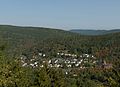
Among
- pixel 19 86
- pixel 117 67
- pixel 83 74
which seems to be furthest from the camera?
pixel 83 74

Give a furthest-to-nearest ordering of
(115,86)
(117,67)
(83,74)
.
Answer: (83,74)
(117,67)
(115,86)

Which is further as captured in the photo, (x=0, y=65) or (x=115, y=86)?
(x=0, y=65)

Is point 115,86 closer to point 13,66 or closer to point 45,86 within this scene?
point 45,86

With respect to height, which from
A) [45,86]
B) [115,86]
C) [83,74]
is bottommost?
[83,74]

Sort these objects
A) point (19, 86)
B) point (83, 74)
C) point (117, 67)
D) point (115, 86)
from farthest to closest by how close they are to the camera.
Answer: point (83, 74), point (19, 86), point (117, 67), point (115, 86)

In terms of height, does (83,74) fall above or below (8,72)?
below

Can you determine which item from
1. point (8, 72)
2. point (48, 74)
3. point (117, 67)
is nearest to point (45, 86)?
point (48, 74)

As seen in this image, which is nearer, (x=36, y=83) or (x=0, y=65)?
(x=0, y=65)

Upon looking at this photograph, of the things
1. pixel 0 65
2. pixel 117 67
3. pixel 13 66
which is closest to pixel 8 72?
pixel 0 65

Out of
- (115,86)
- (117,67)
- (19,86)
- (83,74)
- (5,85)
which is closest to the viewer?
(115,86)
